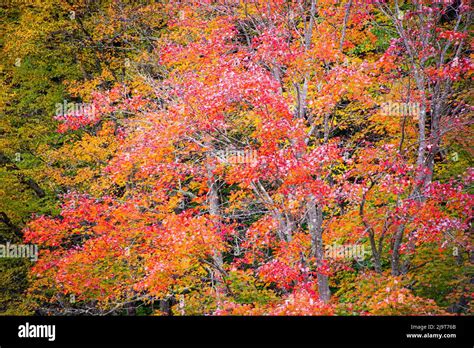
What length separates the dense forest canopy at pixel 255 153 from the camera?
13.8 m

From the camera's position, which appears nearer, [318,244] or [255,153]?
[318,244]

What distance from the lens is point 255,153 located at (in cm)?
1475

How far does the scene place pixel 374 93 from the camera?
1823 centimetres

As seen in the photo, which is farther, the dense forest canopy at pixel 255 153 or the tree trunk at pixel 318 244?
the tree trunk at pixel 318 244

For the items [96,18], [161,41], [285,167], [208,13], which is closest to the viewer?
[285,167]

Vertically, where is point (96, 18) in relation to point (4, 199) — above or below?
above

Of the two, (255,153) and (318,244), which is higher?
(255,153)

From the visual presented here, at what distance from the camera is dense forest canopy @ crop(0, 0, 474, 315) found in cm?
1376

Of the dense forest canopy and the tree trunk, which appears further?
the tree trunk
